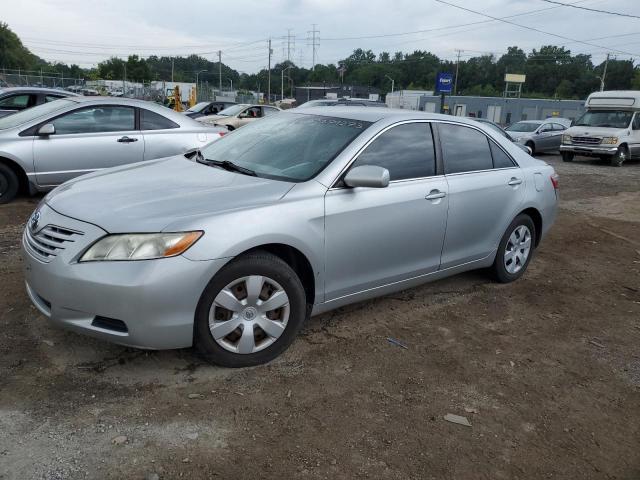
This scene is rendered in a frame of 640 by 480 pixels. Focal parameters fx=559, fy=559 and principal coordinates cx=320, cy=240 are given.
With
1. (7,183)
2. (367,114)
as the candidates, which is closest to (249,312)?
(367,114)

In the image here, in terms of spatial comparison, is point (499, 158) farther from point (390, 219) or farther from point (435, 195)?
point (390, 219)

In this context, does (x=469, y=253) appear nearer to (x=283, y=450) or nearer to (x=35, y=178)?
(x=283, y=450)

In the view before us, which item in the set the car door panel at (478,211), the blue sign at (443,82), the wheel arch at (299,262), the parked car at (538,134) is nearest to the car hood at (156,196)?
the wheel arch at (299,262)

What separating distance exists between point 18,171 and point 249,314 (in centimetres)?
550

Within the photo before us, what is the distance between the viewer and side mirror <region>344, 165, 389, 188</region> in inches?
143

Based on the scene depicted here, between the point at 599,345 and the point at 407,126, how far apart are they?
2212mm

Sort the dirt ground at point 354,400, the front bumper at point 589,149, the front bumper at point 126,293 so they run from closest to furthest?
the dirt ground at point 354,400
the front bumper at point 126,293
the front bumper at point 589,149

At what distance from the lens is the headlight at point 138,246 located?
3.04 m

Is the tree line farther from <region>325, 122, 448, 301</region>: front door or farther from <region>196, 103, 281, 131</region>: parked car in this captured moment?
<region>325, 122, 448, 301</region>: front door

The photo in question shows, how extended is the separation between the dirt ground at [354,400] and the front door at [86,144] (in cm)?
309

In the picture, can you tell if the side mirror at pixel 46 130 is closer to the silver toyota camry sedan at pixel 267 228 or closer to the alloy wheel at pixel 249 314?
the silver toyota camry sedan at pixel 267 228

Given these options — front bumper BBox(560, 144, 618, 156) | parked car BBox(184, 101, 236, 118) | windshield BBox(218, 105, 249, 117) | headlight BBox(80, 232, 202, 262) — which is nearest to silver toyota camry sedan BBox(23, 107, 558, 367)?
headlight BBox(80, 232, 202, 262)

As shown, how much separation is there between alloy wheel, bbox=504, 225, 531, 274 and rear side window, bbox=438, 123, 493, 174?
0.77 metres

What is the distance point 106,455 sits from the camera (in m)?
2.63
